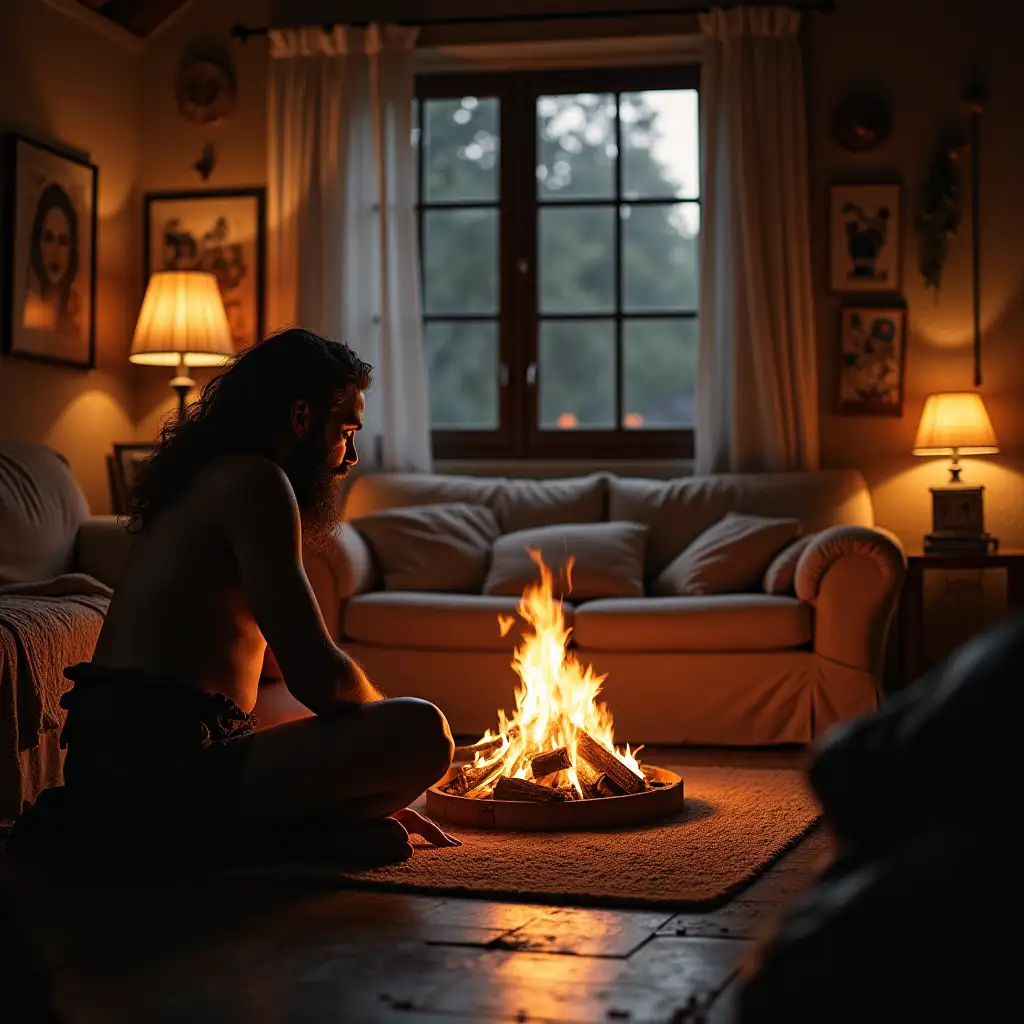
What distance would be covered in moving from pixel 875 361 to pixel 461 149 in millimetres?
1955

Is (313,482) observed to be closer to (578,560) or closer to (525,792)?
(525,792)

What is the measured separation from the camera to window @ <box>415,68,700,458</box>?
601 centimetres

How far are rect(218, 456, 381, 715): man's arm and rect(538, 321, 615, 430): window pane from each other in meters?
3.58

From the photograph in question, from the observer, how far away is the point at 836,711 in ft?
14.7

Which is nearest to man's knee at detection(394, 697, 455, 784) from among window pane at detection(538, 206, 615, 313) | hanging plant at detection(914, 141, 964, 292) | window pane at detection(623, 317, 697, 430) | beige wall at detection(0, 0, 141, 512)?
beige wall at detection(0, 0, 141, 512)

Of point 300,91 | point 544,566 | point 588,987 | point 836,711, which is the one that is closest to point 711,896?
point 588,987

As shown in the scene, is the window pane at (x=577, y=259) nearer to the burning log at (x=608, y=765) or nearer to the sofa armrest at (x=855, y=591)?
the sofa armrest at (x=855, y=591)

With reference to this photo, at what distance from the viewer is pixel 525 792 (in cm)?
312

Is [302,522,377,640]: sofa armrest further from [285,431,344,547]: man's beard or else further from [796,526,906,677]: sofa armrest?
[285,431,344,547]: man's beard

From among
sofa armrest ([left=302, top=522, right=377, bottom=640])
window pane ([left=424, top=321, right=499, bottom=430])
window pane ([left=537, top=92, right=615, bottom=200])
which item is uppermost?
window pane ([left=537, top=92, right=615, bottom=200])

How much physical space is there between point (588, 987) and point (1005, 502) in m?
4.23

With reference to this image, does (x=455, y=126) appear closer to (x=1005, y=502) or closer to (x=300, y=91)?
(x=300, y=91)

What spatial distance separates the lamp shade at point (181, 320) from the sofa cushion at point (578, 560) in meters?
Answer: 1.40

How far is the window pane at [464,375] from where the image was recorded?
6.14 m
